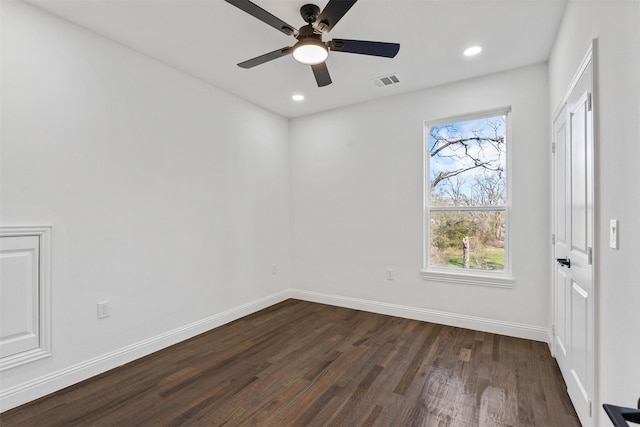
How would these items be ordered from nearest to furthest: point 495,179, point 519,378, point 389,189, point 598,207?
1. point 598,207
2. point 519,378
3. point 495,179
4. point 389,189

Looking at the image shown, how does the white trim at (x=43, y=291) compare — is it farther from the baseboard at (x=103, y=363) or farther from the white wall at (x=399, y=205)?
the white wall at (x=399, y=205)

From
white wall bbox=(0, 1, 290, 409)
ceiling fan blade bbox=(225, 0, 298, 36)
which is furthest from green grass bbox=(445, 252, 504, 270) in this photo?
ceiling fan blade bbox=(225, 0, 298, 36)

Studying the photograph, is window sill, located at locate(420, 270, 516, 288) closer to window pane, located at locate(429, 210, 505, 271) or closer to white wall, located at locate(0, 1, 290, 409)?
window pane, located at locate(429, 210, 505, 271)

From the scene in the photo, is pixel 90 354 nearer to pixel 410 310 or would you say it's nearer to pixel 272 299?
pixel 272 299

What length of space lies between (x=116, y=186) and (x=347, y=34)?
7.66 ft

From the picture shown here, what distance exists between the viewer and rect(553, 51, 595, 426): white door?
65.9 inches

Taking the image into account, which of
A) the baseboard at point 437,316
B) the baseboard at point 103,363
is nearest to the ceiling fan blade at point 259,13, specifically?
the baseboard at point 103,363

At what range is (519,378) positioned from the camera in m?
2.35

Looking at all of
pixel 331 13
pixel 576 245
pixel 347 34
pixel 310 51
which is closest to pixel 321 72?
pixel 310 51

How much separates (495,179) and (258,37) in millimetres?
2780

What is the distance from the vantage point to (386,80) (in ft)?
11.1

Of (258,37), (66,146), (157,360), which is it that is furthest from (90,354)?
(258,37)

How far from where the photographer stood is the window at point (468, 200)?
10.8 feet
